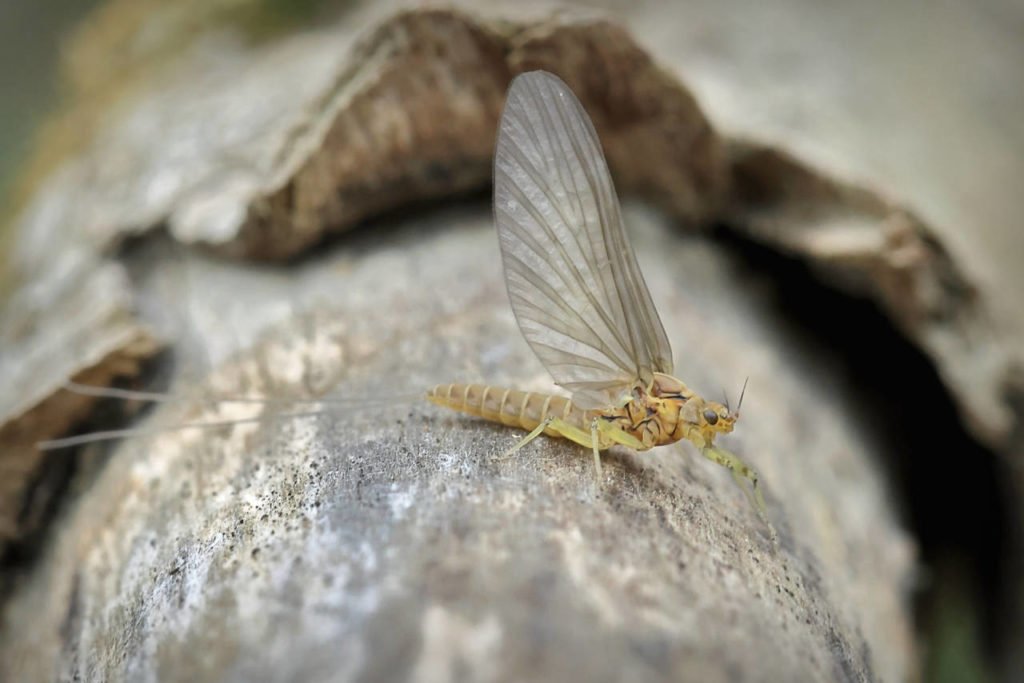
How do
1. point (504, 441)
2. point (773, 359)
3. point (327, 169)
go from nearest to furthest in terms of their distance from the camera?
1. point (504, 441)
2. point (327, 169)
3. point (773, 359)

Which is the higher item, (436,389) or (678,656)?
(678,656)

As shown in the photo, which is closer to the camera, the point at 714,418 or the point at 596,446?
the point at 596,446

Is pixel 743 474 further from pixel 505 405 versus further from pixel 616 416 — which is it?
pixel 505 405

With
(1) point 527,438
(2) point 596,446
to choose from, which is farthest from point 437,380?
(2) point 596,446

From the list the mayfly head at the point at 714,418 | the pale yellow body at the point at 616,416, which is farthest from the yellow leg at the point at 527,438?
the mayfly head at the point at 714,418

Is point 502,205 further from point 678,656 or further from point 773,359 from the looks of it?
point 773,359

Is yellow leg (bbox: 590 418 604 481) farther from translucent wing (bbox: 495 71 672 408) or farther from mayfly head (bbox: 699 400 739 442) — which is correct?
mayfly head (bbox: 699 400 739 442)

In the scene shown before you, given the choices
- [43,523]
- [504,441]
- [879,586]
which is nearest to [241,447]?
[504,441]

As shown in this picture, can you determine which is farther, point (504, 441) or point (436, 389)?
point (436, 389)
